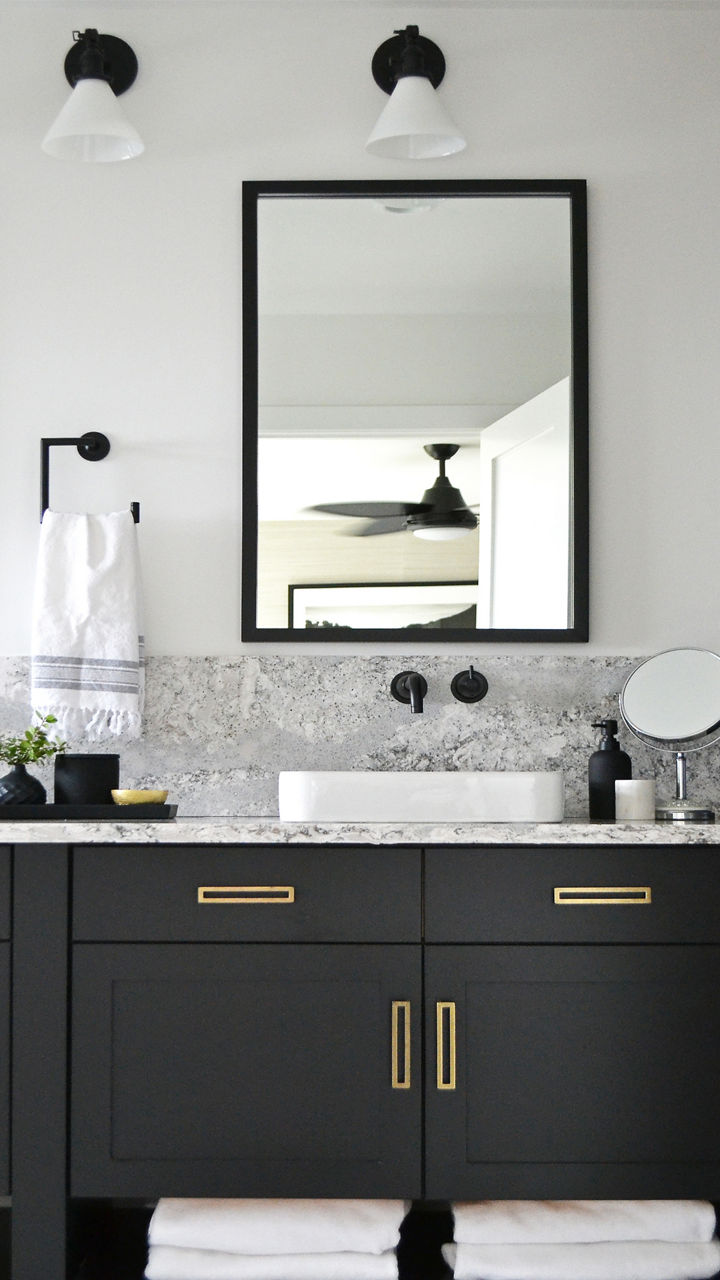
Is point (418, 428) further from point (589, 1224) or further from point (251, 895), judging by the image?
point (589, 1224)

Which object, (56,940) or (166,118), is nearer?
(56,940)

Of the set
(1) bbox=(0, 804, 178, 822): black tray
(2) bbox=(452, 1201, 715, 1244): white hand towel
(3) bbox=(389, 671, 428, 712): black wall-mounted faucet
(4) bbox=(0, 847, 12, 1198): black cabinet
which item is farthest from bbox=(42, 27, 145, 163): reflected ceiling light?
(2) bbox=(452, 1201, 715, 1244): white hand towel

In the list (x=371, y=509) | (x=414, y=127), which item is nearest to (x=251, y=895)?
(x=371, y=509)

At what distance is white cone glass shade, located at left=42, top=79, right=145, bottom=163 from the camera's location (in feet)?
7.89

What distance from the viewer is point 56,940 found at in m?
2.02

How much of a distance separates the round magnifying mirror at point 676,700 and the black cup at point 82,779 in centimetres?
106

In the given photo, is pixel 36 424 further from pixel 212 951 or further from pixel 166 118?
pixel 212 951

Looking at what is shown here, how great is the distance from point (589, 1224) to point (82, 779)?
1214 mm

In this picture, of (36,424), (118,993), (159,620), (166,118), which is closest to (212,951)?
(118,993)

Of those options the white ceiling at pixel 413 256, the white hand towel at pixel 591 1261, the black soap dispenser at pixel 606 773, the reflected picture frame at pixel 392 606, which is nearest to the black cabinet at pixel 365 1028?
the white hand towel at pixel 591 1261

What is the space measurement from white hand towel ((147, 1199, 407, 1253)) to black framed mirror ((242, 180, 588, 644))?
1.10 meters

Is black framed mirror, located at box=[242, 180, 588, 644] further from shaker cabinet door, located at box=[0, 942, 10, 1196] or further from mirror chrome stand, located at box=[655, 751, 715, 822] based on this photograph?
shaker cabinet door, located at box=[0, 942, 10, 1196]

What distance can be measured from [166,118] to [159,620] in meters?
1.11

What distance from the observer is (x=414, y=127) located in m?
2.39
